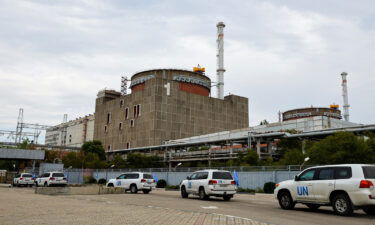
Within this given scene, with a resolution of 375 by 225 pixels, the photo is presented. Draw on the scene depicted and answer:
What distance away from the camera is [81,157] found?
71.8 meters

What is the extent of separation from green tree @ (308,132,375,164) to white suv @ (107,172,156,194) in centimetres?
1559

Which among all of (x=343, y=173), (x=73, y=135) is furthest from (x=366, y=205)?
(x=73, y=135)

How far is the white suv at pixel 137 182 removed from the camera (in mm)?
26250

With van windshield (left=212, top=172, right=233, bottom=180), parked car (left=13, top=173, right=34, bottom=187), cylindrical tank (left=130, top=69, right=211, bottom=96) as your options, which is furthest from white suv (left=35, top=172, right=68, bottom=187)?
cylindrical tank (left=130, top=69, right=211, bottom=96)

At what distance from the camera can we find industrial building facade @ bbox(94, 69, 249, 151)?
9194cm

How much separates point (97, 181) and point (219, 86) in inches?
2219

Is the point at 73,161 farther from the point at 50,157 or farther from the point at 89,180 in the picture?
the point at 89,180

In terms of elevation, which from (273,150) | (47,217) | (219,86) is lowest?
(47,217)

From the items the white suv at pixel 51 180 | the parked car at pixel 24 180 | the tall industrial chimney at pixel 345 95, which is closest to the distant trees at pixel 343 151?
the white suv at pixel 51 180

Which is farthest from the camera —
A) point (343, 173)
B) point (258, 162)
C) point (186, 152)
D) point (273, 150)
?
point (186, 152)

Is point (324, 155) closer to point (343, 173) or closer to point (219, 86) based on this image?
point (343, 173)

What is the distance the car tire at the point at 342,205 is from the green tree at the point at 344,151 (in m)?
18.5

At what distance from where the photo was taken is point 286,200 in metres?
15.0

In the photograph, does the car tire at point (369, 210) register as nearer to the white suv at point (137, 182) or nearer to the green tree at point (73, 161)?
the white suv at point (137, 182)
